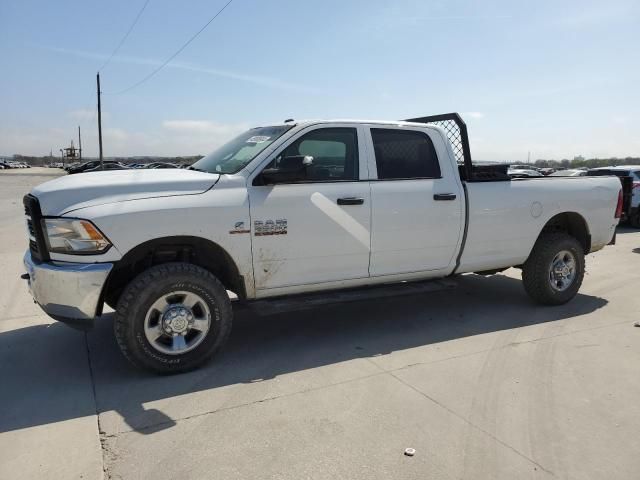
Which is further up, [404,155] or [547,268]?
[404,155]

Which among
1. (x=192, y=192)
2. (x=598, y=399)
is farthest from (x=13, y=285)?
(x=598, y=399)

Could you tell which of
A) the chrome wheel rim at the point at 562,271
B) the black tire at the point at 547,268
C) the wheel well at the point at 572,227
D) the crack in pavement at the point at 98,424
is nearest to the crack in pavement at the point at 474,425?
the crack in pavement at the point at 98,424

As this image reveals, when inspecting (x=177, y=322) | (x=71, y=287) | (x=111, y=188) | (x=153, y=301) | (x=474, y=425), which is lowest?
(x=474, y=425)

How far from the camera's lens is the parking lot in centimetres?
292

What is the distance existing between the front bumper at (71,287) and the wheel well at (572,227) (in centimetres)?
484

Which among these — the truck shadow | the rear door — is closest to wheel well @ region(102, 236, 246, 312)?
the truck shadow

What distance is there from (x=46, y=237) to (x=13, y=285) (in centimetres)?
344

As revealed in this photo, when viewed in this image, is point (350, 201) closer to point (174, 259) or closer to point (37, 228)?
point (174, 259)

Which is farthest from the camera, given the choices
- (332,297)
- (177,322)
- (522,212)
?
(522,212)

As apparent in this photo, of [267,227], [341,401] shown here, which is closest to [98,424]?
[341,401]

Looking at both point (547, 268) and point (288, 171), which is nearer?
point (288, 171)

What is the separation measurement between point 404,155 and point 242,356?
7.94 feet

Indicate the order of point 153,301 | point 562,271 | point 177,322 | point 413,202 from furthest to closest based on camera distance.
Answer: point 562,271
point 413,202
point 177,322
point 153,301

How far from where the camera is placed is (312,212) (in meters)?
4.45
